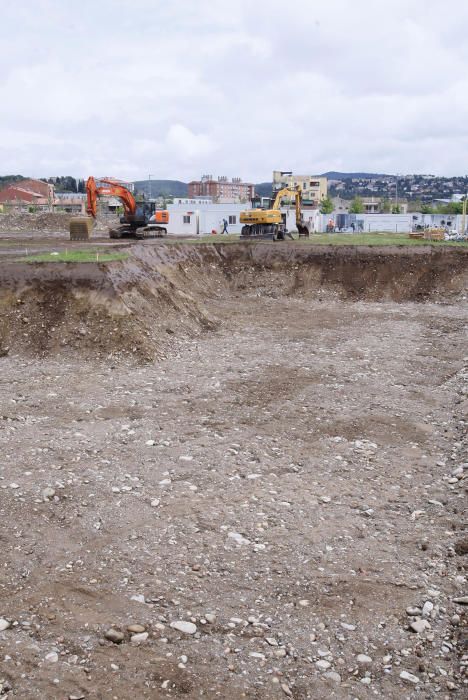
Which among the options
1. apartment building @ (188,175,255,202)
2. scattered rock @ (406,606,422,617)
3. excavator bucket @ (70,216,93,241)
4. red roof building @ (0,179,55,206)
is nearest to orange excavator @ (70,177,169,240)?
excavator bucket @ (70,216,93,241)

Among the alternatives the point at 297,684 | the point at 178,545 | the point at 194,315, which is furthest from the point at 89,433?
the point at 194,315

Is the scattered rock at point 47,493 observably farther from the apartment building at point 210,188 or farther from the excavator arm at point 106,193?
the apartment building at point 210,188

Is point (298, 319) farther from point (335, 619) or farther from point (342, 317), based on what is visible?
point (335, 619)

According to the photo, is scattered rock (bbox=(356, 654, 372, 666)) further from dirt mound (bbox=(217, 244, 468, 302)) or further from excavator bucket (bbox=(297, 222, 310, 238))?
excavator bucket (bbox=(297, 222, 310, 238))

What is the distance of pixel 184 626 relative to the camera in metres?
6.19

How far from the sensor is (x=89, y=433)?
1134 cm

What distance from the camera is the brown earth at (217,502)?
577cm

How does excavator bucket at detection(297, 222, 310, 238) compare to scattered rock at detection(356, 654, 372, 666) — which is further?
excavator bucket at detection(297, 222, 310, 238)

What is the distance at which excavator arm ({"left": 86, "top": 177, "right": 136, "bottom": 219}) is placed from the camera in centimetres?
3084

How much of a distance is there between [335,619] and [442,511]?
3.05 meters

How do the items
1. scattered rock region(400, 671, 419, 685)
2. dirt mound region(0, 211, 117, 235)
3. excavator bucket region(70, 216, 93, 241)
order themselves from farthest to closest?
dirt mound region(0, 211, 117, 235), excavator bucket region(70, 216, 93, 241), scattered rock region(400, 671, 419, 685)

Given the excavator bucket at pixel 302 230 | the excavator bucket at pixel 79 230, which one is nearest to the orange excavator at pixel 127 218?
the excavator bucket at pixel 79 230

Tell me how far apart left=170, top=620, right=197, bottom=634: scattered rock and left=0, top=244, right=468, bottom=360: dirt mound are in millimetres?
10659

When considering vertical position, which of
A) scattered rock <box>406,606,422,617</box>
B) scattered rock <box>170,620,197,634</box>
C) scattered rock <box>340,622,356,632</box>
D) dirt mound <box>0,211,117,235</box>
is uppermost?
dirt mound <box>0,211,117,235</box>
